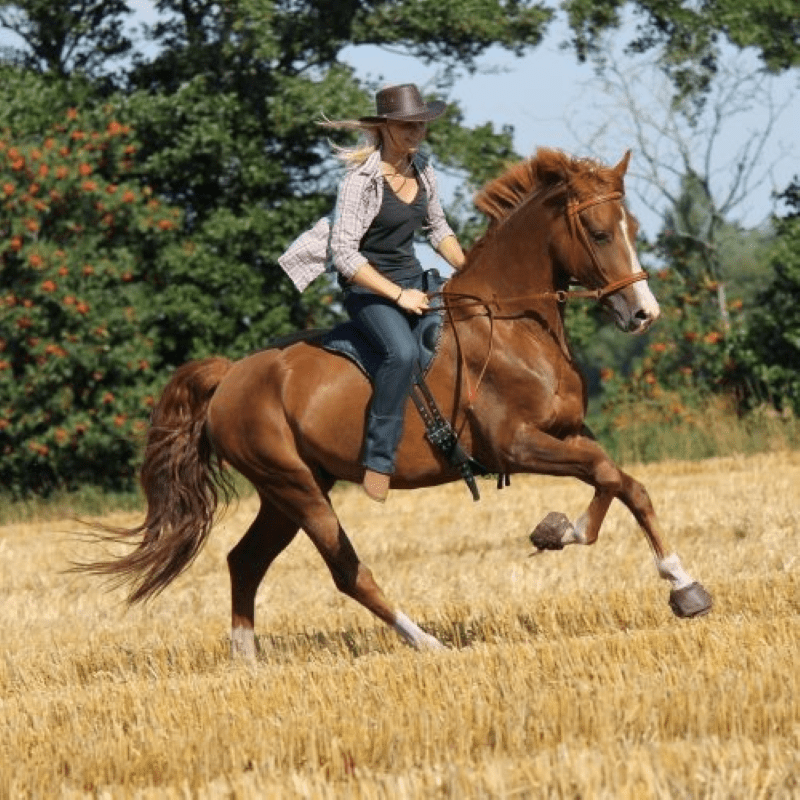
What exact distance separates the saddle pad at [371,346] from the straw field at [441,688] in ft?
4.64

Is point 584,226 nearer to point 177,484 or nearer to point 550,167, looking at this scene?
point 550,167

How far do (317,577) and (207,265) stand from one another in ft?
34.4

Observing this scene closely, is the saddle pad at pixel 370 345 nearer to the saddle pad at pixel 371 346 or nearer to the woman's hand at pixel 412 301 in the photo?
the saddle pad at pixel 371 346

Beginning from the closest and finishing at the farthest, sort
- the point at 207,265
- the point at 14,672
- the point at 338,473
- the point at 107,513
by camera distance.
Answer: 1. the point at 338,473
2. the point at 14,672
3. the point at 107,513
4. the point at 207,265

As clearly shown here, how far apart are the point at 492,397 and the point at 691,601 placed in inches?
53.6

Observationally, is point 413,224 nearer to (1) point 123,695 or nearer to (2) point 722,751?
(1) point 123,695

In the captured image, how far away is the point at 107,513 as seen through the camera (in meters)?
21.0

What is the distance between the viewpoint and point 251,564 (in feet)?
32.2

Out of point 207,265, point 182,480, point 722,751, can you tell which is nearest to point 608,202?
point 182,480

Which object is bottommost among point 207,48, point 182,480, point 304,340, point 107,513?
point 107,513

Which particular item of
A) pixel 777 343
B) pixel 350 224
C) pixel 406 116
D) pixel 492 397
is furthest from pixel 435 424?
pixel 777 343

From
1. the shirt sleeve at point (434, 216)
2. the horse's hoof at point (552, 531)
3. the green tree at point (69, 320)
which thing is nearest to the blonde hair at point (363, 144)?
the shirt sleeve at point (434, 216)

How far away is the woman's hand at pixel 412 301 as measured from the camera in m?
8.62

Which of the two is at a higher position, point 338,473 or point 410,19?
point 410,19
